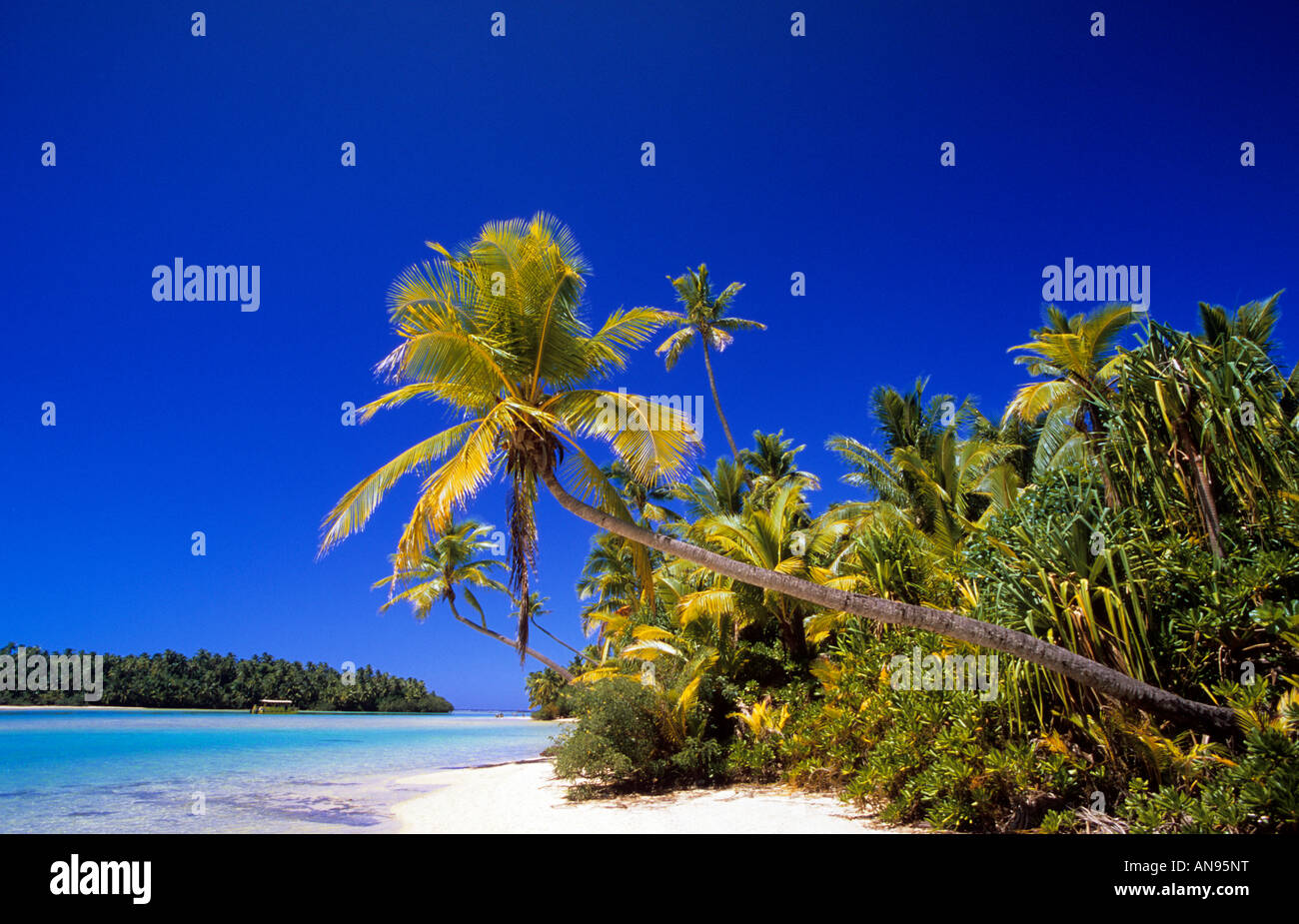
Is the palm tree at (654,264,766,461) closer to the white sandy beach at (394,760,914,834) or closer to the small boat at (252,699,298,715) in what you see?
the white sandy beach at (394,760,914,834)

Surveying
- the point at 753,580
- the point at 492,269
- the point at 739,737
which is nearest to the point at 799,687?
the point at 739,737

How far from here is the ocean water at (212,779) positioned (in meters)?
10.9

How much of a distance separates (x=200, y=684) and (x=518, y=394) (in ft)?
237

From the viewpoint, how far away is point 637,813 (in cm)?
1023

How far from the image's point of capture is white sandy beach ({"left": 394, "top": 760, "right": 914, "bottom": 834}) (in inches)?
331

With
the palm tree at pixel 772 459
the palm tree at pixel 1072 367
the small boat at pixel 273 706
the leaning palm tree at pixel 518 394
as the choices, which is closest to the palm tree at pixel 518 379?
the leaning palm tree at pixel 518 394

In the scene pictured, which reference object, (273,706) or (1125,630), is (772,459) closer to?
(1125,630)

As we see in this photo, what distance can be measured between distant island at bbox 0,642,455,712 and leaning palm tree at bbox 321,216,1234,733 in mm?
56122

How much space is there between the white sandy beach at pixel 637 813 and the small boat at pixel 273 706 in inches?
2259

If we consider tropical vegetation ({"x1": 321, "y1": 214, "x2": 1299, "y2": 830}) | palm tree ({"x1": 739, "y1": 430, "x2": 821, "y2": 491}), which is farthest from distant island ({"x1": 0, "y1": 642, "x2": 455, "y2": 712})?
tropical vegetation ({"x1": 321, "y1": 214, "x2": 1299, "y2": 830})

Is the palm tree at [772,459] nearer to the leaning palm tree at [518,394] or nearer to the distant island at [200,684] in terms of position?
the leaning palm tree at [518,394]
